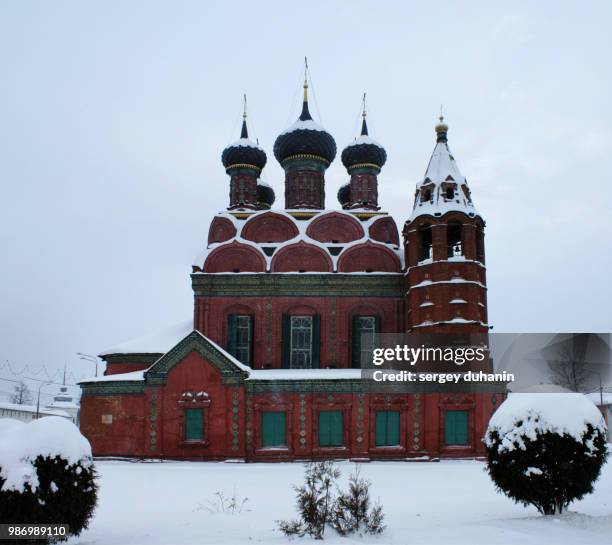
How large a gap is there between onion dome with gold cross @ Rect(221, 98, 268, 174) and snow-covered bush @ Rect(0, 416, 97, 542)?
24.6 meters

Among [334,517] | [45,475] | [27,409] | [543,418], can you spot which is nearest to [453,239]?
[543,418]

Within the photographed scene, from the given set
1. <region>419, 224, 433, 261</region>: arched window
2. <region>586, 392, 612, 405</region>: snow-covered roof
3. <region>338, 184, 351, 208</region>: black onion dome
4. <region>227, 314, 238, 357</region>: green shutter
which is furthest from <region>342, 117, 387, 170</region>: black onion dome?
<region>586, 392, 612, 405</region>: snow-covered roof

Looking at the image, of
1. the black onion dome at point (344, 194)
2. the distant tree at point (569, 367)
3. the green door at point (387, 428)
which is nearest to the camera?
the green door at point (387, 428)

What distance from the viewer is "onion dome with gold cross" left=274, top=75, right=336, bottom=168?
3038 centimetres

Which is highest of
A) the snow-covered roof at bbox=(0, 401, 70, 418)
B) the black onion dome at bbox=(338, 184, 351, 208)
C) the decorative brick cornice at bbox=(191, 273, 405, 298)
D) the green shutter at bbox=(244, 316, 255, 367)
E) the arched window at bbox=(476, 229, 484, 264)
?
the black onion dome at bbox=(338, 184, 351, 208)

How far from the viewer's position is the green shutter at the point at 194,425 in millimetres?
22703

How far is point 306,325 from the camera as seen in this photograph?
26.3 metres

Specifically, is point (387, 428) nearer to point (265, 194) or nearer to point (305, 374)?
point (305, 374)

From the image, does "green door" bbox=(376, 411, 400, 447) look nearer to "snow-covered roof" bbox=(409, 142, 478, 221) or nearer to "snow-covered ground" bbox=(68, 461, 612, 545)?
"snow-covered ground" bbox=(68, 461, 612, 545)

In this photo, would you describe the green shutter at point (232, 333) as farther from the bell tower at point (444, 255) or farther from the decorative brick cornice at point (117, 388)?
the bell tower at point (444, 255)

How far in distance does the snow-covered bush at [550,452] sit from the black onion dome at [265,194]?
2670 cm

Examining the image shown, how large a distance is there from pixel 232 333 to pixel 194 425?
452 centimetres

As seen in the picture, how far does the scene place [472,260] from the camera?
24.3 meters

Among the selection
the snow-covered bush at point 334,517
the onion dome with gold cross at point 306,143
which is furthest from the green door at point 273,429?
the snow-covered bush at point 334,517
